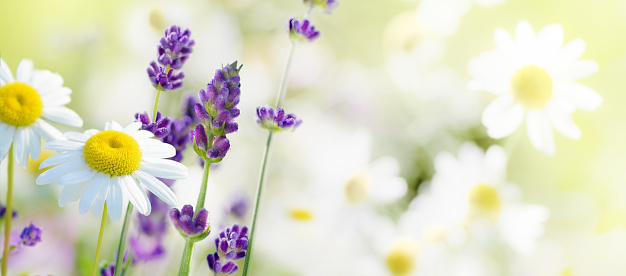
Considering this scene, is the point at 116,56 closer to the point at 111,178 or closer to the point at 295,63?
the point at 295,63

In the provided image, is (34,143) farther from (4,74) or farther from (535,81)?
(535,81)

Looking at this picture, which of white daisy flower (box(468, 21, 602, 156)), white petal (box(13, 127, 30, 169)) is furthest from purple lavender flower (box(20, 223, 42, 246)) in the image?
white daisy flower (box(468, 21, 602, 156))

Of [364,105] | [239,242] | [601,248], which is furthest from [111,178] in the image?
[364,105]

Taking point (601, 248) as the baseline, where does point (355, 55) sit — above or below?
above

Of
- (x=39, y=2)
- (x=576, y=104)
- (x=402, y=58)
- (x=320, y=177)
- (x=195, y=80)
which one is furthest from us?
(x=39, y=2)

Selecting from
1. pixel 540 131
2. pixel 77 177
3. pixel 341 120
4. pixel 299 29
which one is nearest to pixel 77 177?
pixel 77 177

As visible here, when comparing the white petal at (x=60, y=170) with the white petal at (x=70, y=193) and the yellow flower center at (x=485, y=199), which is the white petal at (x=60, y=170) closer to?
the white petal at (x=70, y=193)
